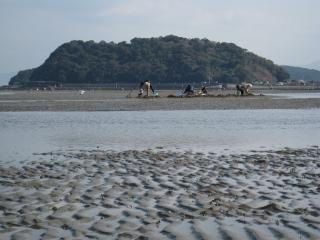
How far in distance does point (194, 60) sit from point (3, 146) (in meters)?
145

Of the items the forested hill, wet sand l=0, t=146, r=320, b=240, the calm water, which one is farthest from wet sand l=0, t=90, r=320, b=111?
the forested hill

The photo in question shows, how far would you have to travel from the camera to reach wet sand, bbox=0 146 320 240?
7.35 meters

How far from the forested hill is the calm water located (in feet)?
415

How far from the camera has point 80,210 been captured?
28.2ft

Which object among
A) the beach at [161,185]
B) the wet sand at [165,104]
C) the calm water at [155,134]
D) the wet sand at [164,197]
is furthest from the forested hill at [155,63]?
the wet sand at [164,197]

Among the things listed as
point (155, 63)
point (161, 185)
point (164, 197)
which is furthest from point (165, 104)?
point (155, 63)

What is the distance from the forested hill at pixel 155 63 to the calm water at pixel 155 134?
12647cm

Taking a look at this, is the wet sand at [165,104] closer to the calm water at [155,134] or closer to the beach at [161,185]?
the calm water at [155,134]

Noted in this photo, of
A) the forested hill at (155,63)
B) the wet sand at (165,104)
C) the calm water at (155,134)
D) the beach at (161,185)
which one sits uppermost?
the forested hill at (155,63)

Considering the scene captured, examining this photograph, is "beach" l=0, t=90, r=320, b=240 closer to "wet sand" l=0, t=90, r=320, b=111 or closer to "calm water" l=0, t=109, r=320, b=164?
"calm water" l=0, t=109, r=320, b=164

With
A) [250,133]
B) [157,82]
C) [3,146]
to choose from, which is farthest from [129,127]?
[157,82]

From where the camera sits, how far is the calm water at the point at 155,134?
1762 cm

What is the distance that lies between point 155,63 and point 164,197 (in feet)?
503

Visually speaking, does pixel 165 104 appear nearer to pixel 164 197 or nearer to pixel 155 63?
pixel 164 197
